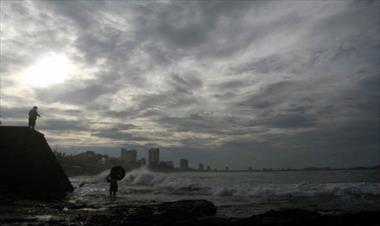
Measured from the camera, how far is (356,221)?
11.3 m

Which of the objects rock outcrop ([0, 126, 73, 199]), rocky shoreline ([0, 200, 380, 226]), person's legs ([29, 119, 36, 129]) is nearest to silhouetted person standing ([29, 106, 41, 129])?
person's legs ([29, 119, 36, 129])

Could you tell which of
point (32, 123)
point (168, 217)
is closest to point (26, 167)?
point (32, 123)

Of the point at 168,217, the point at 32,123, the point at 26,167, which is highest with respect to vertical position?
the point at 32,123

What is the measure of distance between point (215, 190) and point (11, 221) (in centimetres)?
2272

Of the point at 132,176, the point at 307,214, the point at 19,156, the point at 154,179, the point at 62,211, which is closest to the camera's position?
the point at 307,214

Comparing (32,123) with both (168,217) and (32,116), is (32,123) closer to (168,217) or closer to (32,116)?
(32,116)

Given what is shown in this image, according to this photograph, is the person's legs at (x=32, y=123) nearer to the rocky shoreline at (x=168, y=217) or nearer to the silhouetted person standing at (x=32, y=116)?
the silhouetted person standing at (x=32, y=116)

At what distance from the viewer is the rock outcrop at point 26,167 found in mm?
22438

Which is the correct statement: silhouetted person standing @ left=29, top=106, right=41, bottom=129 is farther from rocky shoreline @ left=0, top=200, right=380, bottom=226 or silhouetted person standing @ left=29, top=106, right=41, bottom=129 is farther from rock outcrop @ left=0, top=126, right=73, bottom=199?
rocky shoreline @ left=0, top=200, right=380, bottom=226

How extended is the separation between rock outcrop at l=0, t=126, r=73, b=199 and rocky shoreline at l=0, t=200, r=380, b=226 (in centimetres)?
617

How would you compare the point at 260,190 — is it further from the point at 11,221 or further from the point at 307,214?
the point at 11,221

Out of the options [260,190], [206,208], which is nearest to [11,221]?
[206,208]

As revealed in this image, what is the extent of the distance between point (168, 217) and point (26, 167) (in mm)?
13395

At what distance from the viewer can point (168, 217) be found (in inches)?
539
